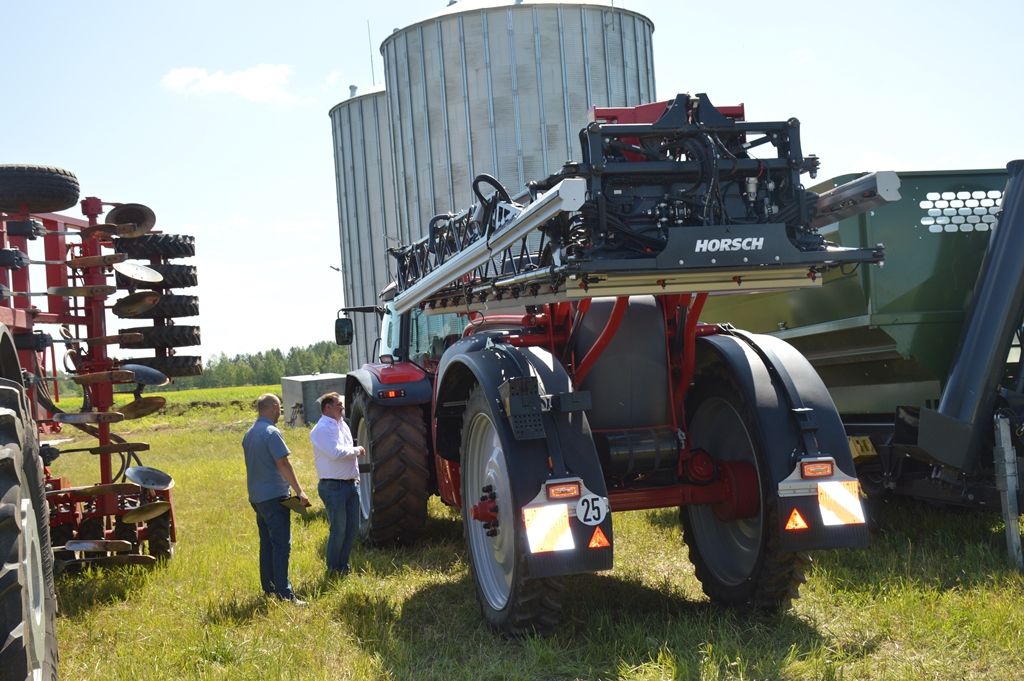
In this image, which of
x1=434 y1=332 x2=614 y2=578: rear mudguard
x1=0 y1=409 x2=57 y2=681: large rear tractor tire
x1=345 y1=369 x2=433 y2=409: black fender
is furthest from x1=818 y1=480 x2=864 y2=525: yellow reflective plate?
x1=345 y1=369 x2=433 y2=409: black fender

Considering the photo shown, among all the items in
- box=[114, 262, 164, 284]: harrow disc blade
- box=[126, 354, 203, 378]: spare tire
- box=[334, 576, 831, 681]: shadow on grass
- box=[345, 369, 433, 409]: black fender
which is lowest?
box=[334, 576, 831, 681]: shadow on grass

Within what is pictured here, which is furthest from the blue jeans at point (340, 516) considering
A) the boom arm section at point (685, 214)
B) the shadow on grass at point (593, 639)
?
→ the boom arm section at point (685, 214)

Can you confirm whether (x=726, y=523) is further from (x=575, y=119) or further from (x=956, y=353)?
(x=575, y=119)

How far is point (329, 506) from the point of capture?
7.57 metres

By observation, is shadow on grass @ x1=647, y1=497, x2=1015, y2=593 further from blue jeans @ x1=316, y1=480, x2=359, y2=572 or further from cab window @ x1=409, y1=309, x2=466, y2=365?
blue jeans @ x1=316, y1=480, x2=359, y2=572

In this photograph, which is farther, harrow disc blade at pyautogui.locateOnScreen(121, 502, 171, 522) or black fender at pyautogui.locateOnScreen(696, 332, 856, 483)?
harrow disc blade at pyautogui.locateOnScreen(121, 502, 171, 522)

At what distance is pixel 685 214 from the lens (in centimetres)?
530

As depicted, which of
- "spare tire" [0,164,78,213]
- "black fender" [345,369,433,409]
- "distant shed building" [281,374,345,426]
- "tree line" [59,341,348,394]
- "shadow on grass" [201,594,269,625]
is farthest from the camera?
"tree line" [59,341,348,394]

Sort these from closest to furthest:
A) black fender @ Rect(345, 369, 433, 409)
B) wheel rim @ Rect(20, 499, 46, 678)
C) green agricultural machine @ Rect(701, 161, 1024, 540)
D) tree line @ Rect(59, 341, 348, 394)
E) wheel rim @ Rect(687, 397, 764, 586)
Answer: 1. wheel rim @ Rect(20, 499, 46, 678)
2. wheel rim @ Rect(687, 397, 764, 586)
3. green agricultural machine @ Rect(701, 161, 1024, 540)
4. black fender @ Rect(345, 369, 433, 409)
5. tree line @ Rect(59, 341, 348, 394)

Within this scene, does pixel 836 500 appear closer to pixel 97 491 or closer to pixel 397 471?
pixel 397 471

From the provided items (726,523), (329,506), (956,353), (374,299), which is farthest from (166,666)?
(374,299)

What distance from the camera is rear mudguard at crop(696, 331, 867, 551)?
211 inches

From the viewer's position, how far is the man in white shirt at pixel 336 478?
7543 mm

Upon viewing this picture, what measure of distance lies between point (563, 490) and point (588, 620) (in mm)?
1134
